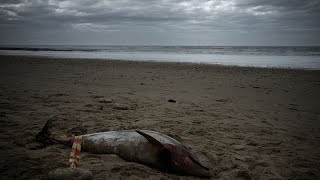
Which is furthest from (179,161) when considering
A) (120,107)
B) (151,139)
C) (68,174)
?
(120,107)

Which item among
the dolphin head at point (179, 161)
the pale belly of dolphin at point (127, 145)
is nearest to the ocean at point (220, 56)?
the dolphin head at point (179, 161)

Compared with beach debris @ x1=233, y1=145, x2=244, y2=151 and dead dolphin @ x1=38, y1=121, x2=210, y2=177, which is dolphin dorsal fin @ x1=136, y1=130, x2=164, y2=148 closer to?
dead dolphin @ x1=38, y1=121, x2=210, y2=177

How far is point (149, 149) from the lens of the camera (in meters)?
3.09

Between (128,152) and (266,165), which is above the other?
(128,152)

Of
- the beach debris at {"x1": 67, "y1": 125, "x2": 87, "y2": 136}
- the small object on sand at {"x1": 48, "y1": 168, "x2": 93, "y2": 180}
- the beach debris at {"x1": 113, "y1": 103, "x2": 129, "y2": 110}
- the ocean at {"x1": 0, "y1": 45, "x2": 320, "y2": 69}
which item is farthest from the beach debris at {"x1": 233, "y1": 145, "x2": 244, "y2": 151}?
the ocean at {"x1": 0, "y1": 45, "x2": 320, "y2": 69}

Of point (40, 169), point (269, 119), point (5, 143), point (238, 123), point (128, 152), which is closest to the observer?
point (40, 169)

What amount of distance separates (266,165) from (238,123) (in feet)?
6.04

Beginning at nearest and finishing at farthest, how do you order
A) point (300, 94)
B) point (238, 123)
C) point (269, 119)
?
point (238, 123)
point (269, 119)
point (300, 94)

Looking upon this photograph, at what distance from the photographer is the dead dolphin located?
288 cm

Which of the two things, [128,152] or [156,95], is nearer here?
[128,152]

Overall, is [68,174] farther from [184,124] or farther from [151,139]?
[184,124]

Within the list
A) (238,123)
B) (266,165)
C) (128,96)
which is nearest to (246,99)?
(238,123)

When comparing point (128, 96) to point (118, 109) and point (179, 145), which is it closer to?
point (118, 109)

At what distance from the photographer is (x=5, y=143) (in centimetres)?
348
